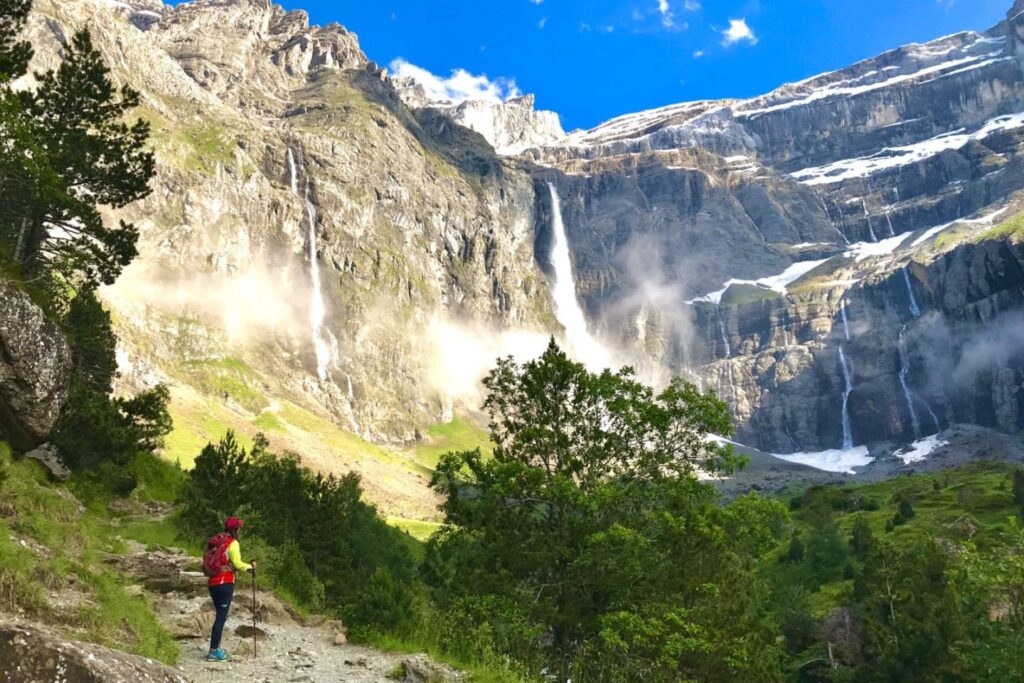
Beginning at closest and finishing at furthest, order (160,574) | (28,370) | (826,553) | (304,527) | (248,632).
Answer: (248,632) < (160,574) < (28,370) < (304,527) < (826,553)

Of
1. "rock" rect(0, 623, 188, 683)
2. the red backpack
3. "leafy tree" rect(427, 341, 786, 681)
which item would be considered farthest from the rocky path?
"leafy tree" rect(427, 341, 786, 681)

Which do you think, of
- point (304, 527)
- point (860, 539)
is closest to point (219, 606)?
point (304, 527)

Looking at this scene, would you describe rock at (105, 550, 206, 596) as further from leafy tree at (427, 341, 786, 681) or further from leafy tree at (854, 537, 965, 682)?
leafy tree at (854, 537, 965, 682)

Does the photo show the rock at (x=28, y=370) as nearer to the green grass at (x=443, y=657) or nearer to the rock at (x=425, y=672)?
the green grass at (x=443, y=657)

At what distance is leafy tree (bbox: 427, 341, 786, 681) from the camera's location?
70.6 ft

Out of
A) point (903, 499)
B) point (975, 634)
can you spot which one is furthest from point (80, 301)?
point (903, 499)

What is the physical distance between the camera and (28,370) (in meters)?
21.2

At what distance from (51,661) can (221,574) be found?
5.81 meters

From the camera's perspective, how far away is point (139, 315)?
561 ft

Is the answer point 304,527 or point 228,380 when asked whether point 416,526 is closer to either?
point 228,380

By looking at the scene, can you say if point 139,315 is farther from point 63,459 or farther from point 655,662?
point 655,662

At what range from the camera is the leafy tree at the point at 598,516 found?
847 inches

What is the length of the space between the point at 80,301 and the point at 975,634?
56.5 meters

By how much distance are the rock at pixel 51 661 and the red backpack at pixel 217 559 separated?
496 cm
